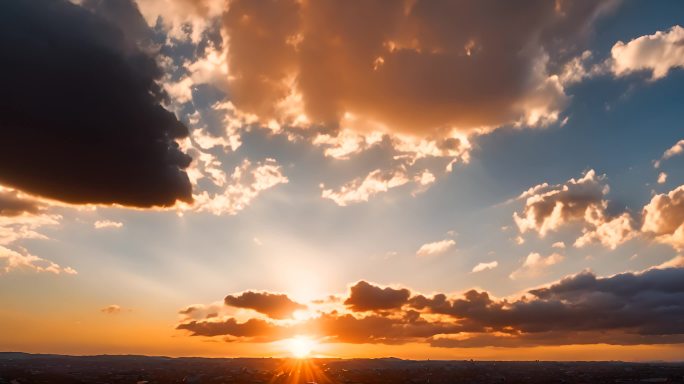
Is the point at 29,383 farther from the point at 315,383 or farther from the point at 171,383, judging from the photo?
the point at 315,383

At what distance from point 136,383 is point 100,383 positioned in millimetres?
13022

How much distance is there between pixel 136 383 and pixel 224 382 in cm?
3441

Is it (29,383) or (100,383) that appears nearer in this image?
(29,383)

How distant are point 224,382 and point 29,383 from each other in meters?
69.9

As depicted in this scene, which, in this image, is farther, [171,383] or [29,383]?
[171,383]

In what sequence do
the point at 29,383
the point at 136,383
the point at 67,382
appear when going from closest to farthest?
the point at 29,383 → the point at 67,382 → the point at 136,383

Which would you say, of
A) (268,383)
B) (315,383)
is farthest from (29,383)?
(315,383)

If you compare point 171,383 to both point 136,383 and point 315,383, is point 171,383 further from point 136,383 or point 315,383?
point 315,383

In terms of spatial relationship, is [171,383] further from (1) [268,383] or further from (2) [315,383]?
(2) [315,383]

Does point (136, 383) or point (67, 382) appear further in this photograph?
point (136, 383)

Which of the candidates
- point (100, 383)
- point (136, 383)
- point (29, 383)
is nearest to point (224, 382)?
point (136, 383)

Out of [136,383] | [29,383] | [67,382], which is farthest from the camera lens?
[136,383]

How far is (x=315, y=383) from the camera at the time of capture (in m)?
185

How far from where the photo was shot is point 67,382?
177 m
